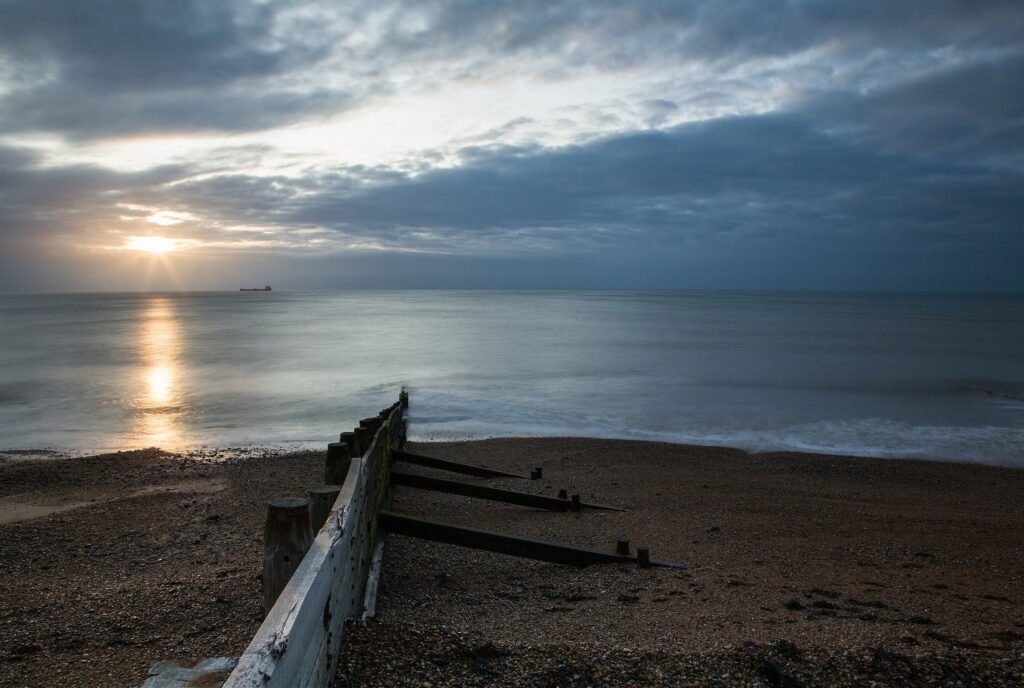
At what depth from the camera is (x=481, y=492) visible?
793 centimetres

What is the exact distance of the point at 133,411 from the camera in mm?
18453

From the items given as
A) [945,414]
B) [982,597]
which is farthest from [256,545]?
[945,414]

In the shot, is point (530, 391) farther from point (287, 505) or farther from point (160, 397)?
point (287, 505)

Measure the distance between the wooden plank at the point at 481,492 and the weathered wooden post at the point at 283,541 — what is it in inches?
195

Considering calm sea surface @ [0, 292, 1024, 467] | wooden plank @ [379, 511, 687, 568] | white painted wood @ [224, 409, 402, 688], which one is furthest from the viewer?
calm sea surface @ [0, 292, 1024, 467]

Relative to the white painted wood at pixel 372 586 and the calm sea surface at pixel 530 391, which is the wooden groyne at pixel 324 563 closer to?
the white painted wood at pixel 372 586

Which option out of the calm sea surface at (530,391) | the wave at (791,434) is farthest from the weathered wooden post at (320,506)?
the calm sea surface at (530,391)

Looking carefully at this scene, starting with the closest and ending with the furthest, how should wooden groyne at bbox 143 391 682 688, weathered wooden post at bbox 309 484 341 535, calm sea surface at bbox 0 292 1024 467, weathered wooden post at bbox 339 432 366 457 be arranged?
1. wooden groyne at bbox 143 391 682 688
2. weathered wooden post at bbox 309 484 341 535
3. weathered wooden post at bbox 339 432 366 457
4. calm sea surface at bbox 0 292 1024 467

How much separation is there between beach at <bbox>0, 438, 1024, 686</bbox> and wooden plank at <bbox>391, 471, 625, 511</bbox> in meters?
0.27

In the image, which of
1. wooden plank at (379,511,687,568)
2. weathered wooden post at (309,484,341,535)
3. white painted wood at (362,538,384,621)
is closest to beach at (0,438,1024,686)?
white painted wood at (362,538,384,621)

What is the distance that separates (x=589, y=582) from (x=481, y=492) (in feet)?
7.62

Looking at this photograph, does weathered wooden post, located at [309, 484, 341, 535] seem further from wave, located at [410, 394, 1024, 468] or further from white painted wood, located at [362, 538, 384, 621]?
wave, located at [410, 394, 1024, 468]

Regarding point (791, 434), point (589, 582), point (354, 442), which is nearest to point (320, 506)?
point (354, 442)

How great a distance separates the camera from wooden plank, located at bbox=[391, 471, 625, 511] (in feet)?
26.1
